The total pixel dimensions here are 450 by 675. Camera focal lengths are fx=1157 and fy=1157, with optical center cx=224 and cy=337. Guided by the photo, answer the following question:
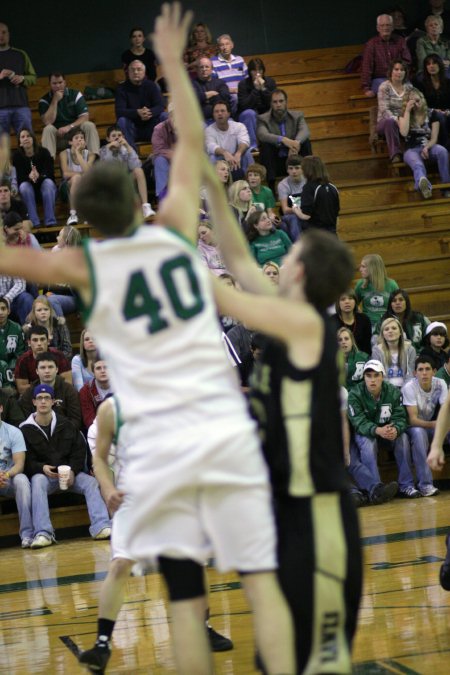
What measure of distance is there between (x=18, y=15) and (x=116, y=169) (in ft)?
47.8

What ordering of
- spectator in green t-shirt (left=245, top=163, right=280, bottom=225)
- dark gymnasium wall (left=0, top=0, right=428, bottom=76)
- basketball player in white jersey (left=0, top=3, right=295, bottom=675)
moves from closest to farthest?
basketball player in white jersey (left=0, top=3, right=295, bottom=675)
spectator in green t-shirt (left=245, top=163, right=280, bottom=225)
dark gymnasium wall (left=0, top=0, right=428, bottom=76)

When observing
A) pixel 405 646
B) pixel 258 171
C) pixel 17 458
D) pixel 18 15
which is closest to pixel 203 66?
pixel 258 171

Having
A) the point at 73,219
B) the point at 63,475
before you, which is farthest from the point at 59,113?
the point at 63,475

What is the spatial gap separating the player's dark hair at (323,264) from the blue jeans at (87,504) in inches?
250

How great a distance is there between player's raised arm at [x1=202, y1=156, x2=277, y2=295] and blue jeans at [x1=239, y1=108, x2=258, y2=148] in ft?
35.8

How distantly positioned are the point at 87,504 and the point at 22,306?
2.59 metres

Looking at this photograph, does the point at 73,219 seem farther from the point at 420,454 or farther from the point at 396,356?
the point at 420,454

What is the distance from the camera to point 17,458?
32.1 feet

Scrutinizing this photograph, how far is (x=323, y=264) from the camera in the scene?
3580mm

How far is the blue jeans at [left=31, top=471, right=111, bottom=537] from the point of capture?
377 inches

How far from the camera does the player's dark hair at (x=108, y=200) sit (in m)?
3.41

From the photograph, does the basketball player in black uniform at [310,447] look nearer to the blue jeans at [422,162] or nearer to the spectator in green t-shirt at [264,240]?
the spectator in green t-shirt at [264,240]

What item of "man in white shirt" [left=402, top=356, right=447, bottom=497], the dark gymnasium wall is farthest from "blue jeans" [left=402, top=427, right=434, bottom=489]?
the dark gymnasium wall

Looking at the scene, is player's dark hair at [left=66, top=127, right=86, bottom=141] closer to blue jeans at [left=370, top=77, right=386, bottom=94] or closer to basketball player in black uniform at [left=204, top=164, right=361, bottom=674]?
blue jeans at [left=370, top=77, right=386, bottom=94]
